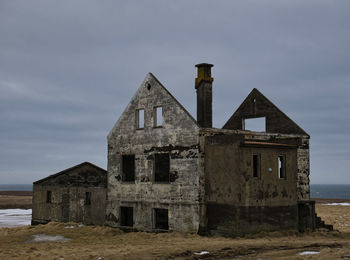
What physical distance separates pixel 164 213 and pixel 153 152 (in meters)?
6.21

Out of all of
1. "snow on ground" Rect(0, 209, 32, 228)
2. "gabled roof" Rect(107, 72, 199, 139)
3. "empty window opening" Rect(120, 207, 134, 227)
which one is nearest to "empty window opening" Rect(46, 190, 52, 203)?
"snow on ground" Rect(0, 209, 32, 228)

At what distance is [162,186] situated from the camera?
81.8 feet

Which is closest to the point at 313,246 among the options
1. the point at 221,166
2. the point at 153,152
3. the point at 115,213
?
the point at 221,166

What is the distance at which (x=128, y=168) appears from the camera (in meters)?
27.9

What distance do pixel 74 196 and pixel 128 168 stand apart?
4.31m

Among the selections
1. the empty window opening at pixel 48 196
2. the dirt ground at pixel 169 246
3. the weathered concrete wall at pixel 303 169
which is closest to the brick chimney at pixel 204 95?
the dirt ground at pixel 169 246

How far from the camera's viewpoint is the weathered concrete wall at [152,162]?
2344 cm

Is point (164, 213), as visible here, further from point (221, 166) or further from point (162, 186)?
point (221, 166)

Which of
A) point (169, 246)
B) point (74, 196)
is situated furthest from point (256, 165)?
point (74, 196)

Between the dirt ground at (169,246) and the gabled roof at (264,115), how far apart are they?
6173 mm

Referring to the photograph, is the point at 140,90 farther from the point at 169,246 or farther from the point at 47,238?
the point at 169,246

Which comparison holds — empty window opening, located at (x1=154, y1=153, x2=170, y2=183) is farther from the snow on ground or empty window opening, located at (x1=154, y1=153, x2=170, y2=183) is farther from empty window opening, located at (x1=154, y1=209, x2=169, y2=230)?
the snow on ground

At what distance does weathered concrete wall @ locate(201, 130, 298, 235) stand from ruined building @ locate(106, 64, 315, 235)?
1.8 inches

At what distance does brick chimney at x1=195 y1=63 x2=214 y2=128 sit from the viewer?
80.4 ft
